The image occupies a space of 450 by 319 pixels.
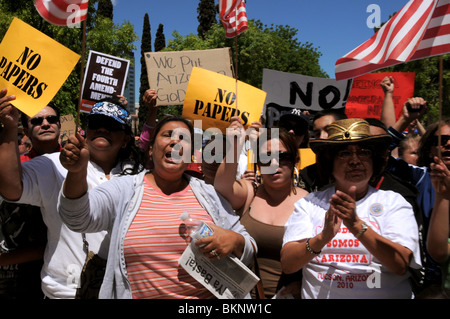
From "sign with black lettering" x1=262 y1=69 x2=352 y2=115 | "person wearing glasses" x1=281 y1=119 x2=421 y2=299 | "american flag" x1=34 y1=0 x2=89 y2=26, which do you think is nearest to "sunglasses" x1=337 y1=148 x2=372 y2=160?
"person wearing glasses" x1=281 y1=119 x2=421 y2=299

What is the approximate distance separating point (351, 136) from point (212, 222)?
97 centimetres

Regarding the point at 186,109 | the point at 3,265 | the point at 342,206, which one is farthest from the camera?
the point at 186,109

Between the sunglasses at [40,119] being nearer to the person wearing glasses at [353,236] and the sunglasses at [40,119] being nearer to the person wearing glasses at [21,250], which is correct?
the person wearing glasses at [21,250]

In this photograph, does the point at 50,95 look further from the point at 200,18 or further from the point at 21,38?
the point at 200,18

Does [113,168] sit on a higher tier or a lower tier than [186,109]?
lower

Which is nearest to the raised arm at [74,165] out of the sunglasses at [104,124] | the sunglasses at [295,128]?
the sunglasses at [104,124]

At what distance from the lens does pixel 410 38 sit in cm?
273

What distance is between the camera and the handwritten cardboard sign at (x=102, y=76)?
18.8 feet

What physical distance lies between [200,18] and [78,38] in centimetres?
3346

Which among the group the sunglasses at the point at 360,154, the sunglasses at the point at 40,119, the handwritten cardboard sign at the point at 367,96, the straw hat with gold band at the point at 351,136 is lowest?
the sunglasses at the point at 360,154

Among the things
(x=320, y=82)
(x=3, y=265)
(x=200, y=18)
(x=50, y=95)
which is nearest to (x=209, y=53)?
(x=320, y=82)

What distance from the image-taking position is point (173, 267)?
2.26 meters

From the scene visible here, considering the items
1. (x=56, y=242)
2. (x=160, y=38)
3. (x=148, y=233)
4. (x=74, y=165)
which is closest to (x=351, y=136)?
(x=148, y=233)

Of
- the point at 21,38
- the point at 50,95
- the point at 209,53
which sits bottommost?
the point at 50,95
